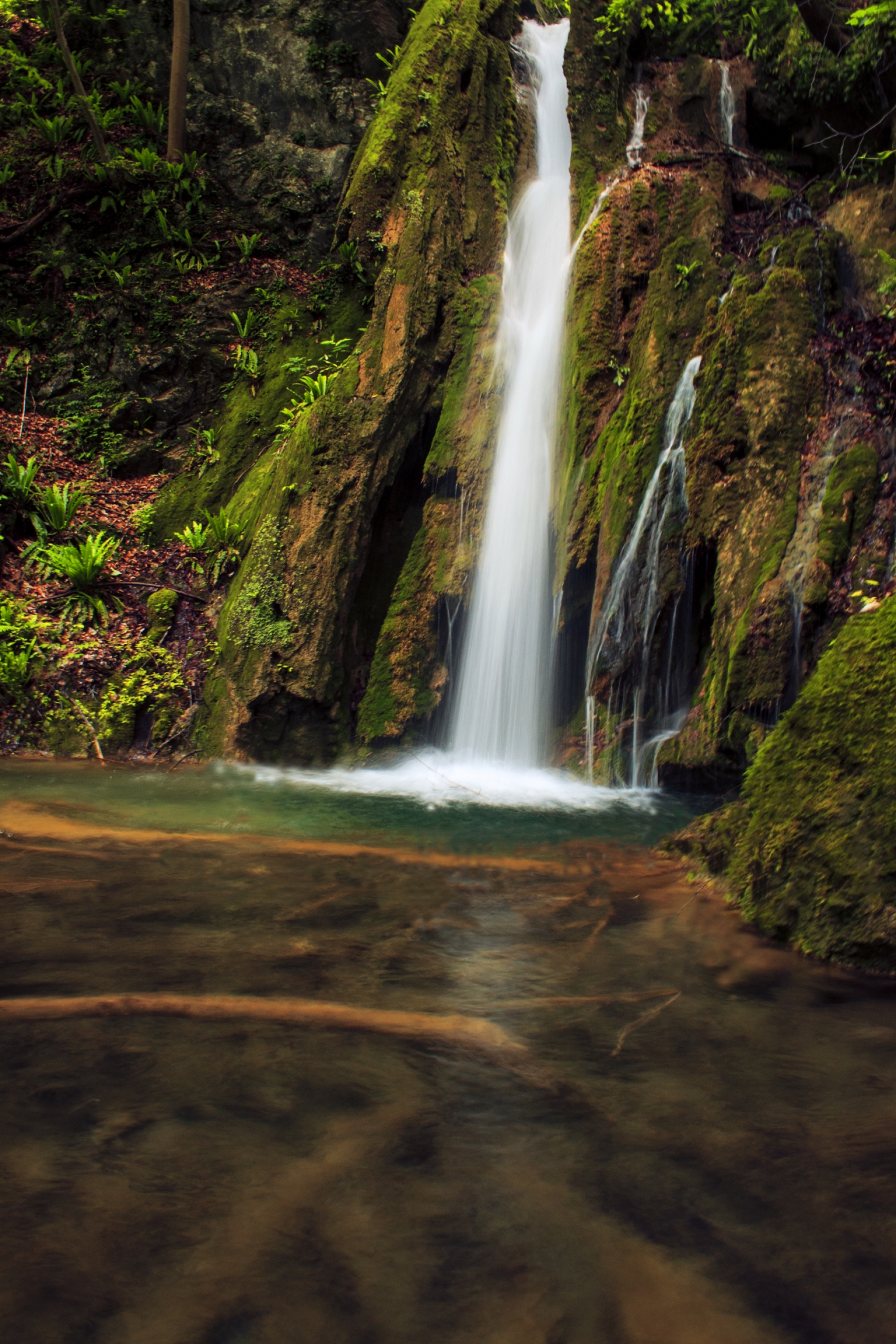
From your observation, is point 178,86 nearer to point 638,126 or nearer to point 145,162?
point 145,162

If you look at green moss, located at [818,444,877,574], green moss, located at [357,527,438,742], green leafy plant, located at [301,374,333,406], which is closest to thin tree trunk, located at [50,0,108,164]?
green leafy plant, located at [301,374,333,406]

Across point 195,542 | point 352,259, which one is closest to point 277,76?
point 352,259

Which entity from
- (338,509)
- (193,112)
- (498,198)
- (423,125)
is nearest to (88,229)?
(193,112)

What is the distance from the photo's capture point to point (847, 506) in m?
6.68

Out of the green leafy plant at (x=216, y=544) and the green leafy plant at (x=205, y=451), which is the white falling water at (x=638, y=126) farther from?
the green leafy plant at (x=216, y=544)

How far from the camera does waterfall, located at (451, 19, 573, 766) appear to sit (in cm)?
937

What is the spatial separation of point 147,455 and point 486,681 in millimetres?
6391

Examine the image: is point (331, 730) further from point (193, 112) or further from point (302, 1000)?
point (193, 112)

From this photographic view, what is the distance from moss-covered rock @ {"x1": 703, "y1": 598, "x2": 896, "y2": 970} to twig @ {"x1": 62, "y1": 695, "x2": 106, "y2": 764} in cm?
682

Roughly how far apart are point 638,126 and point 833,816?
11696 millimetres

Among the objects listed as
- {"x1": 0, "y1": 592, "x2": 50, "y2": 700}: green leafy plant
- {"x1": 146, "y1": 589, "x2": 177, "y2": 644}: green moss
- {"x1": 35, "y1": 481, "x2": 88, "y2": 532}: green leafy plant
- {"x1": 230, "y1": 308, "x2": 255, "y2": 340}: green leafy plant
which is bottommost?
{"x1": 0, "y1": 592, "x2": 50, "y2": 700}: green leafy plant

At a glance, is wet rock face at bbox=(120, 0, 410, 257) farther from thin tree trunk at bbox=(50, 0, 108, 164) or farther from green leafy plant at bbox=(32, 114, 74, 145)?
green leafy plant at bbox=(32, 114, 74, 145)

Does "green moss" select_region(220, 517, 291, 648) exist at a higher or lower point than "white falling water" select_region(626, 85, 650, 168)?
lower

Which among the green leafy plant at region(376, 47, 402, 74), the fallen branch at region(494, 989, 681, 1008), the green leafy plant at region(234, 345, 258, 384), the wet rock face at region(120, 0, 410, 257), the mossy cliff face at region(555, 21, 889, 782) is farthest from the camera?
the wet rock face at region(120, 0, 410, 257)
